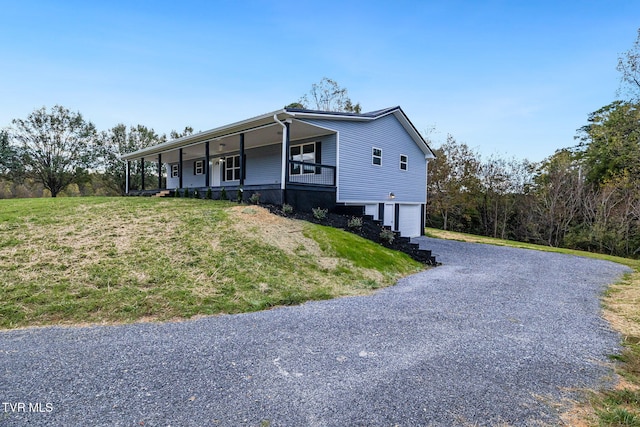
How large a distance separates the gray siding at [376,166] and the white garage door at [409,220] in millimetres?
487

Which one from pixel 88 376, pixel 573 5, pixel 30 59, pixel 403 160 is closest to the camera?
pixel 88 376

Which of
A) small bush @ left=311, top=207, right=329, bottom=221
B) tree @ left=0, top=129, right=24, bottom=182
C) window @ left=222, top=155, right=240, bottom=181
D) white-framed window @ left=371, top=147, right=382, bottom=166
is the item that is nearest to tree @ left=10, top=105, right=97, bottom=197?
tree @ left=0, top=129, right=24, bottom=182

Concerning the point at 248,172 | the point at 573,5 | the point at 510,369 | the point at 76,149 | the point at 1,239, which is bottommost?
the point at 510,369

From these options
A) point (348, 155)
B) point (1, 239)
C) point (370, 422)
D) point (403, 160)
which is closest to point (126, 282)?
point (1, 239)

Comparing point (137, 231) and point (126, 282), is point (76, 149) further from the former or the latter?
point (126, 282)

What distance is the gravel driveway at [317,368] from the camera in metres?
2.46

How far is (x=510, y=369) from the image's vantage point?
3277mm

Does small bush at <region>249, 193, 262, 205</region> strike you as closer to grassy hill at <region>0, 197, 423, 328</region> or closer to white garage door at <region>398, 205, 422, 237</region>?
grassy hill at <region>0, 197, 423, 328</region>

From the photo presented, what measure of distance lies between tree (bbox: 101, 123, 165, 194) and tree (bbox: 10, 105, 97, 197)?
1.35 m

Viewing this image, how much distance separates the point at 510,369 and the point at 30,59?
2125 cm

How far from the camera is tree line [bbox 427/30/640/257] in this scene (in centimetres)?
1986

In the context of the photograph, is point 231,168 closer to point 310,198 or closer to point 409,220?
point 310,198

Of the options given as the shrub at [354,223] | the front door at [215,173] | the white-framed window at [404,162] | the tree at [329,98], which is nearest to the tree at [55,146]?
the front door at [215,173]

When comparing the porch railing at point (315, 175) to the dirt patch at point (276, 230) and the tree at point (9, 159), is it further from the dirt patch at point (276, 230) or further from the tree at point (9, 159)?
the tree at point (9, 159)
